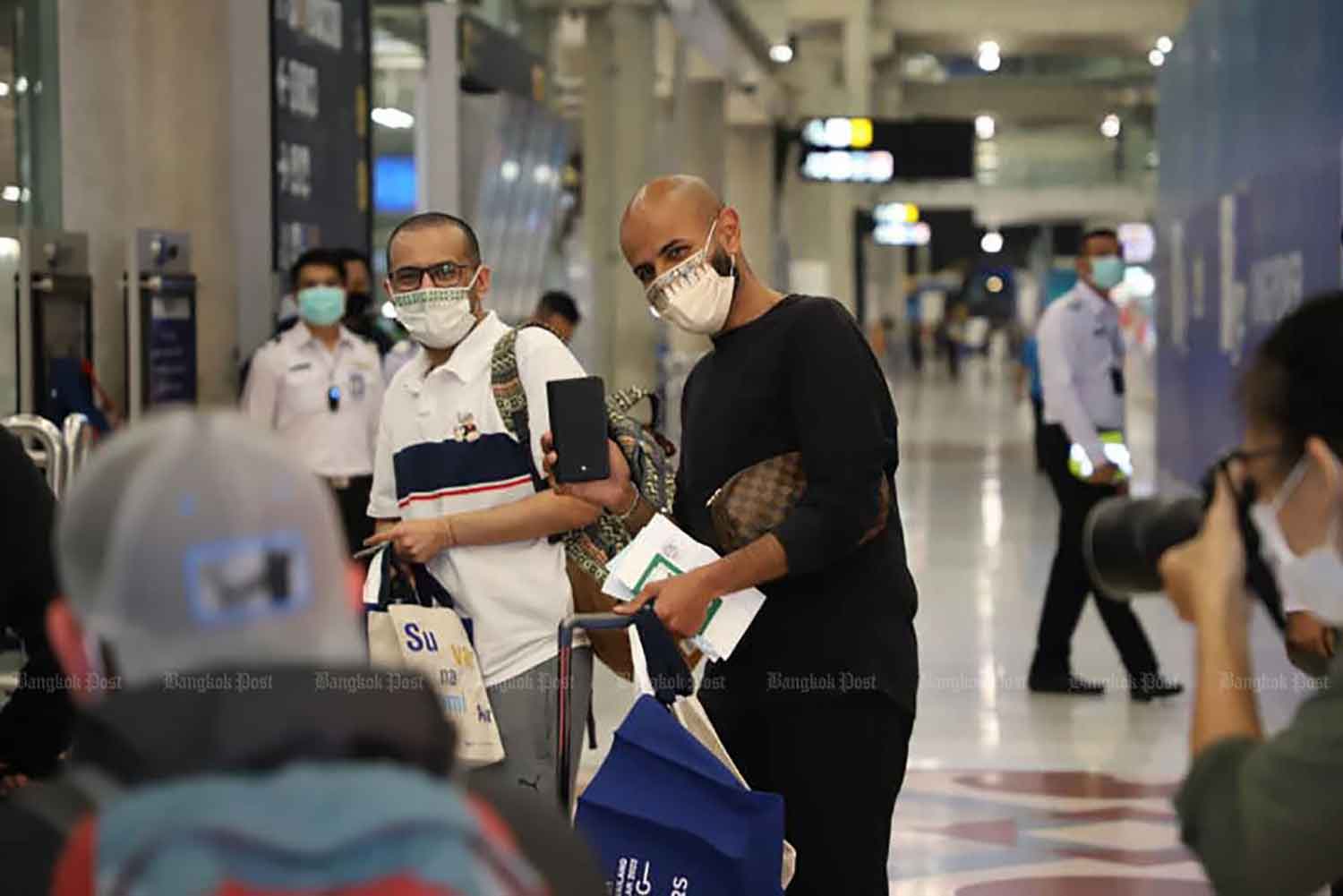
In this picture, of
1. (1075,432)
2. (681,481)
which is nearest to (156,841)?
(681,481)

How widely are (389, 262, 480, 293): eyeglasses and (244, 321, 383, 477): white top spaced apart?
169 inches

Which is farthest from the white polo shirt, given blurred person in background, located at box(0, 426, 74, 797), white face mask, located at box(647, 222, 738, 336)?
blurred person in background, located at box(0, 426, 74, 797)

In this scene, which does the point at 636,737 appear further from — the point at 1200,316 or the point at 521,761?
the point at 1200,316

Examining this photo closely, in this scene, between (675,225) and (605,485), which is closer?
(675,225)

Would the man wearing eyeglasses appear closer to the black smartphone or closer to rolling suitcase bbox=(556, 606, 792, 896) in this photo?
the black smartphone

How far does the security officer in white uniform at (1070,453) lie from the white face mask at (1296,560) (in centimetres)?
646

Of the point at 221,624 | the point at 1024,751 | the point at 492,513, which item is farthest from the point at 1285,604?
the point at 1024,751

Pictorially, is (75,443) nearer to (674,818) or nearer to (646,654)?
(646,654)

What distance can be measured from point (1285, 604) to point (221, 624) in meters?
1.13

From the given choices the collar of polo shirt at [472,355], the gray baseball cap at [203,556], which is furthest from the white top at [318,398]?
the gray baseball cap at [203,556]

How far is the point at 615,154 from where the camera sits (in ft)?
77.1

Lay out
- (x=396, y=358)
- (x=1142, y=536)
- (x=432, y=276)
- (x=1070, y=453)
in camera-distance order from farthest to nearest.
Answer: (x=396, y=358) → (x=1070, y=453) → (x=432, y=276) → (x=1142, y=536)

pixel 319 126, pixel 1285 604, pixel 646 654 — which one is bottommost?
pixel 646 654

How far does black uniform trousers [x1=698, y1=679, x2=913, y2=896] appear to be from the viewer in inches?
141
